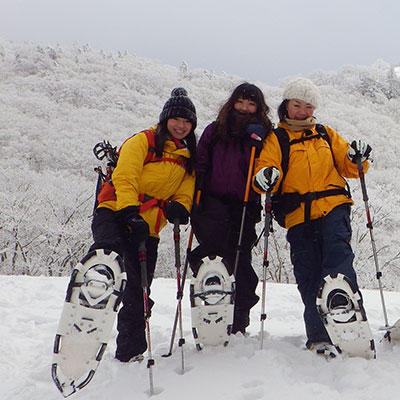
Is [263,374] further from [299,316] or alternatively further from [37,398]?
[299,316]

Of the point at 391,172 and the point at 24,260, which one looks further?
the point at 391,172

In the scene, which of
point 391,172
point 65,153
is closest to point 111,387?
point 65,153

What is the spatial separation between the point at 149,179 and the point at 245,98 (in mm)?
1200

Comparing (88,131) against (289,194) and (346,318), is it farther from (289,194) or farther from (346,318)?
(346,318)

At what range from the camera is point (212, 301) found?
3.05 m

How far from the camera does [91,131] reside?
133 feet

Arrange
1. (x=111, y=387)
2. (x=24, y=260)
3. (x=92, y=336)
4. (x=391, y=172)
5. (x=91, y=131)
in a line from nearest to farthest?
(x=92, y=336)
(x=111, y=387)
(x=24, y=260)
(x=391, y=172)
(x=91, y=131)

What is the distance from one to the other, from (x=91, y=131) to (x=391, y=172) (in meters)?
30.5

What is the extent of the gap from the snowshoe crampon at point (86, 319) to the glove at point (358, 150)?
2.15 metres

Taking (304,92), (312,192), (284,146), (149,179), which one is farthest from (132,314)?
(304,92)

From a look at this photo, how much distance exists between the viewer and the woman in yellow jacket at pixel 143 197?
3127mm

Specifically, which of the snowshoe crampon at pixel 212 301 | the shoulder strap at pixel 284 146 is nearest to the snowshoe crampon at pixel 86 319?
the snowshoe crampon at pixel 212 301

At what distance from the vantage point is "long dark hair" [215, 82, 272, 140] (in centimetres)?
352

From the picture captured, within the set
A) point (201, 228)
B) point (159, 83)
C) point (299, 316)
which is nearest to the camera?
point (201, 228)
